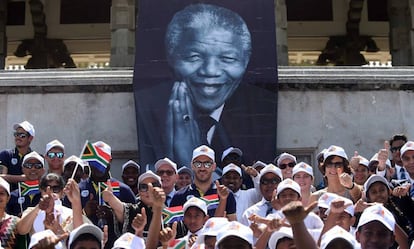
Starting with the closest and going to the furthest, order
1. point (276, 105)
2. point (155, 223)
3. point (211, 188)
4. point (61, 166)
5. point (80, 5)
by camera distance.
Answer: point (155, 223) < point (211, 188) < point (61, 166) < point (276, 105) < point (80, 5)

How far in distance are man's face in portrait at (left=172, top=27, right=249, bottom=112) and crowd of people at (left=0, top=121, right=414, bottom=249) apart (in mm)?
3034


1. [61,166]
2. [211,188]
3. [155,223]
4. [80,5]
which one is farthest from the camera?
[80,5]

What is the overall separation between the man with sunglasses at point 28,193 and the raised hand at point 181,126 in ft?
11.6

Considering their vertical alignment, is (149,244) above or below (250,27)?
below

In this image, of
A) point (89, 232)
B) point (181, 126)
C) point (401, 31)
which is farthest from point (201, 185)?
point (401, 31)

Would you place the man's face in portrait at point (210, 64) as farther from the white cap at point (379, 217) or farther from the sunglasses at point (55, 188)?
the white cap at point (379, 217)

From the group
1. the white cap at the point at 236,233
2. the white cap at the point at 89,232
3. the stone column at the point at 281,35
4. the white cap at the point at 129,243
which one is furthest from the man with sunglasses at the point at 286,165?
the stone column at the point at 281,35

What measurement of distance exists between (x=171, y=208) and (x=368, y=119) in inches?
246

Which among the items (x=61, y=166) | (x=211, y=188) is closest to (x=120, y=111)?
(x=61, y=166)

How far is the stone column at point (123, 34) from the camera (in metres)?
21.5

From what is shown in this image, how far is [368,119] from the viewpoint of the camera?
1365cm

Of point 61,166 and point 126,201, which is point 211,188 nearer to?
point 126,201

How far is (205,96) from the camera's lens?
13.2m

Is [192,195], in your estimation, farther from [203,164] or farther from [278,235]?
[278,235]
